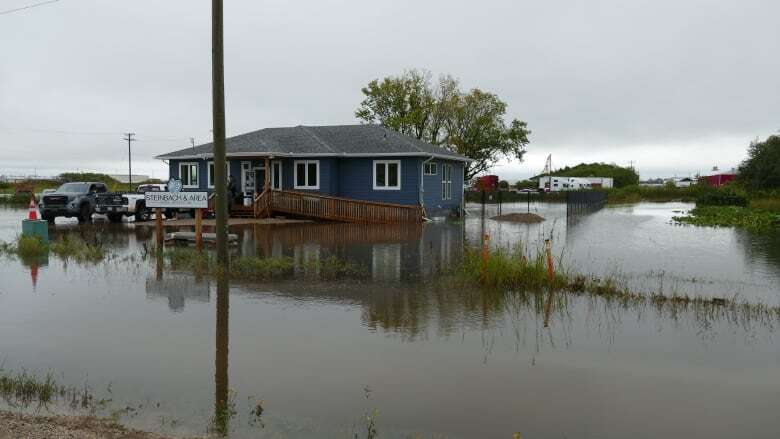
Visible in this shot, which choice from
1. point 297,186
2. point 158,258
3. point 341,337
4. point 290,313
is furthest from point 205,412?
point 297,186

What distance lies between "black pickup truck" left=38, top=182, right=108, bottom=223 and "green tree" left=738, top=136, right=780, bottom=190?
47626 mm

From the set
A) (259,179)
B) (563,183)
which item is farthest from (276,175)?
(563,183)

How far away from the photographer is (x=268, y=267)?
1359 cm

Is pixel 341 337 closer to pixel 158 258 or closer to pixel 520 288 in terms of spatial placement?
pixel 520 288

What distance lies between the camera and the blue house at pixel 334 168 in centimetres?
3114

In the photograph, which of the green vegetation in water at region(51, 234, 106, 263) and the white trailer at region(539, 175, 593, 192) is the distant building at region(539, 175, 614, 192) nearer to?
the white trailer at region(539, 175, 593, 192)

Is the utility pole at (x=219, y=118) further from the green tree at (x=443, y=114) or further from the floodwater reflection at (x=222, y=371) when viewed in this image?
the green tree at (x=443, y=114)

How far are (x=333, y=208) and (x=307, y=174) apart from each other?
3831 millimetres

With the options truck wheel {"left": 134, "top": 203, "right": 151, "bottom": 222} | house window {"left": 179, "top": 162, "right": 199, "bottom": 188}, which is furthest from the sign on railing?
house window {"left": 179, "top": 162, "right": 199, "bottom": 188}

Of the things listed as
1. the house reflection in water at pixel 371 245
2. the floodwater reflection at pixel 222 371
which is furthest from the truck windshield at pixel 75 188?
the floodwater reflection at pixel 222 371

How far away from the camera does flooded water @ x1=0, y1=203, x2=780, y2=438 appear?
572cm

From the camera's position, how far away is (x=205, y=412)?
226 inches

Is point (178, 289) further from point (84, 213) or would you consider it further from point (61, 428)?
point (84, 213)

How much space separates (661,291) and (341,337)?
572 cm
